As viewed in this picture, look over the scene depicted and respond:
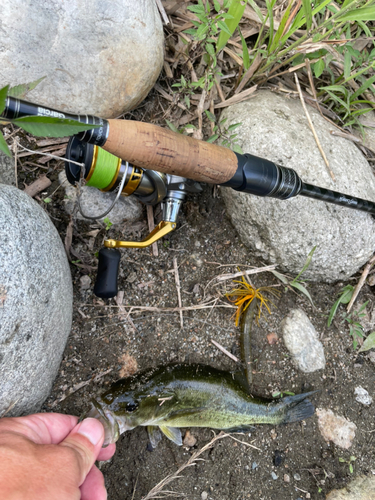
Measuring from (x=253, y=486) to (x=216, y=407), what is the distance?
0.71 metres

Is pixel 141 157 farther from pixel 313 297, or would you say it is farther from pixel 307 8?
pixel 313 297

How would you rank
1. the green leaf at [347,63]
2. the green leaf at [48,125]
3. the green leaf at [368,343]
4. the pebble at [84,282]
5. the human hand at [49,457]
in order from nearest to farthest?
the green leaf at [48,125], the human hand at [49,457], the pebble at [84,282], the green leaf at [347,63], the green leaf at [368,343]

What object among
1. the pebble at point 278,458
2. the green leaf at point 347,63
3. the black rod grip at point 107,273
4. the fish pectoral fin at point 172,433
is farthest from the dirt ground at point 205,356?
the green leaf at point 347,63

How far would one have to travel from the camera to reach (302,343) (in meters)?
2.87

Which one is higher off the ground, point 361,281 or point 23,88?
point 23,88

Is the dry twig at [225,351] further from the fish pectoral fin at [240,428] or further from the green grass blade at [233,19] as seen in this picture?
the green grass blade at [233,19]

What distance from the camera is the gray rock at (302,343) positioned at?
2.86 m

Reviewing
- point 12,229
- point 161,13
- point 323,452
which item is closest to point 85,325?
point 12,229

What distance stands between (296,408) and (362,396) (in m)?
0.65

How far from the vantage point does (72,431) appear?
212cm

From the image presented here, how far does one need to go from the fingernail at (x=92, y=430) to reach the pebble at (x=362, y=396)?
2.10 m

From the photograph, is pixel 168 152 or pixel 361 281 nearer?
pixel 168 152

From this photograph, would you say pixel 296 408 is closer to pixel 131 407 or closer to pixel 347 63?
pixel 131 407

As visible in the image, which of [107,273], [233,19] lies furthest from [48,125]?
[233,19]
